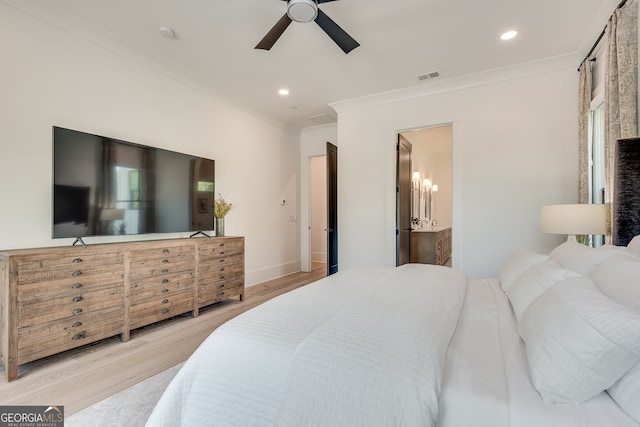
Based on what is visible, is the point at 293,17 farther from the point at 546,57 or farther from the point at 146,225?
the point at 546,57

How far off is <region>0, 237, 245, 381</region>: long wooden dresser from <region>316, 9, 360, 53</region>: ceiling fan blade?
8.21 feet

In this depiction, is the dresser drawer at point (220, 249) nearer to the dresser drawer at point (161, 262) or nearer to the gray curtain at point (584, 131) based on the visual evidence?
the dresser drawer at point (161, 262)

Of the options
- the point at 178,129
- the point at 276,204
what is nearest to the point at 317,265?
the point at 276,204

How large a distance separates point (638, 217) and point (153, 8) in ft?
12.9

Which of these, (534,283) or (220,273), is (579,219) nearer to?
(534,283)

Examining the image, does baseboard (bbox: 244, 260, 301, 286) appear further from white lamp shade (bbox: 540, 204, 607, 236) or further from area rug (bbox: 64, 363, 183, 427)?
white lamp shade (bbox: 540, 204, 607, 236)

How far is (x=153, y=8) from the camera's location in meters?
2.52

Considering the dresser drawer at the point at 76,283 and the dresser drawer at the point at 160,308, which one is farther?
the dresser drawer at the point at 160,308

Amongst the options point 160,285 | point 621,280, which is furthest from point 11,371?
point 621,280

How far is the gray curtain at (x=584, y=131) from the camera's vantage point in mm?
3061

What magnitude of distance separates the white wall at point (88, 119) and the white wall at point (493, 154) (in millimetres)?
2058

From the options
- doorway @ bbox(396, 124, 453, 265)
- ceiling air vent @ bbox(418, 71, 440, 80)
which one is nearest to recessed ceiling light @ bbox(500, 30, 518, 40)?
ceiling air vent @ bbox(418, 71, 440, 80)

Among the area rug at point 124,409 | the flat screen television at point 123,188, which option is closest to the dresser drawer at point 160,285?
the flat screen television at point 123,188

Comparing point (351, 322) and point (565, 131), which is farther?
point (565, 131)
